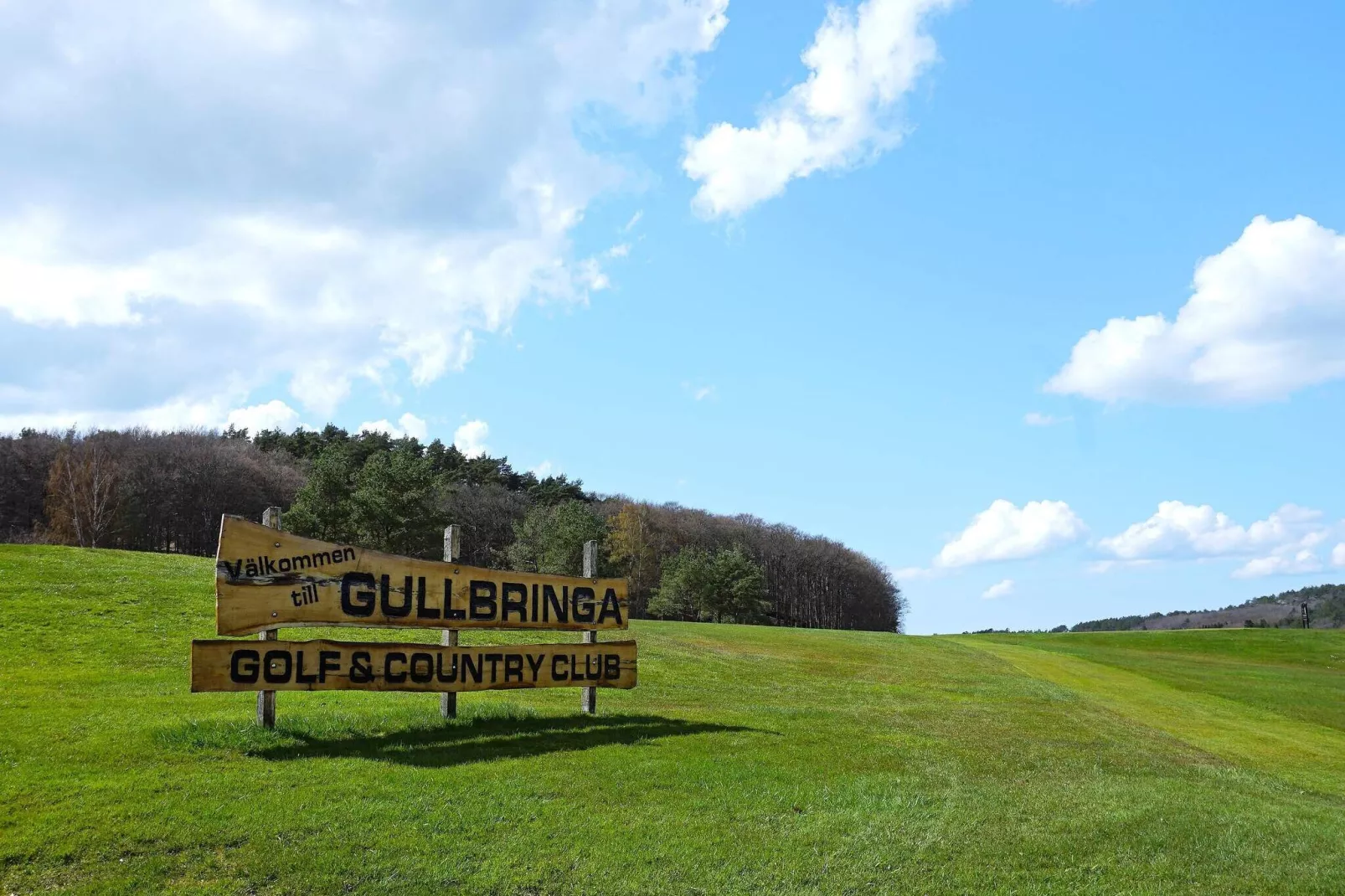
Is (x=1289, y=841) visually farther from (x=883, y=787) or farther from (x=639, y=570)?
(x=639, y=570)

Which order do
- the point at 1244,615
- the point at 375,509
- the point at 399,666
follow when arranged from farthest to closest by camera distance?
the point at 1244,615 < the point at 375,509 < the point at 399,666

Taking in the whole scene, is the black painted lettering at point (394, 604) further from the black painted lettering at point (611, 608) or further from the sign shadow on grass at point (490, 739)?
the black painted lettering at point (611, 608)

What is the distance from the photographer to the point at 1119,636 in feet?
165

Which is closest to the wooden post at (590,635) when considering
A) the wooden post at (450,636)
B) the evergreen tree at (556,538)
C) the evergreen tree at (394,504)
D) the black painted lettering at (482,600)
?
the black painted lettering at (482,600)

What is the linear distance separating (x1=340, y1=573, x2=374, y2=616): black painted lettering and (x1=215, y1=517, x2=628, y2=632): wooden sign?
0.01 m

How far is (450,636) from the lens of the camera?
12.8m

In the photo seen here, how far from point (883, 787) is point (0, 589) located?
24.1 meters

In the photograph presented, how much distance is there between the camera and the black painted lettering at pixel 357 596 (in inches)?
460

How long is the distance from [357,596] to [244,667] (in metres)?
1.53

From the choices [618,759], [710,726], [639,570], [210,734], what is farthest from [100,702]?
[639,570]

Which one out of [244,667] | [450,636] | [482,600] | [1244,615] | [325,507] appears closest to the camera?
[244,667]

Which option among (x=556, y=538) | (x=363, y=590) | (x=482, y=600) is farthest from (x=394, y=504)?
(x=363, y=590)

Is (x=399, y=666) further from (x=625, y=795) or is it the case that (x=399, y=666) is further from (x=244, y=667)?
(x=625, y=795)

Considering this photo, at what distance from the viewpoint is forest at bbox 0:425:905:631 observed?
211 feet
